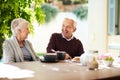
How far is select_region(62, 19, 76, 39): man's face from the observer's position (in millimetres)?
3137

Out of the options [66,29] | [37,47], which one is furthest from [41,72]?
[37,47]

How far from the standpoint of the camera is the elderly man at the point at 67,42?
3141 millimetres

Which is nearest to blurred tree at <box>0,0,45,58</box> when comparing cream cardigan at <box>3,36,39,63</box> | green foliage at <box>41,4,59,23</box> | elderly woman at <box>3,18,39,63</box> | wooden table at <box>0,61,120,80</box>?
elderly woman at <box>3,18,39,63</box>

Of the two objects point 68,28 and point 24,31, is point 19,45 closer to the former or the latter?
point 24,31

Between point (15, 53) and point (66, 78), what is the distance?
109 centimetres

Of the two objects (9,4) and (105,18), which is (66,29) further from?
(105,18)

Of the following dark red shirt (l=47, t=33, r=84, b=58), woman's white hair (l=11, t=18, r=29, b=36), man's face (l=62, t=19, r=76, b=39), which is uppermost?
woman's white hair (l=11, t=18, r=29, b=36)

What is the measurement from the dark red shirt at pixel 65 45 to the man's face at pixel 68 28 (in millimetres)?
68

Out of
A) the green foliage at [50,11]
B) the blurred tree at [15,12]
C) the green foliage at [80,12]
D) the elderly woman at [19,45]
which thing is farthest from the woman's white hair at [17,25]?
the green foliage at [80,12]

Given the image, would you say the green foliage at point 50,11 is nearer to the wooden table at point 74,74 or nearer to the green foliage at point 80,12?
the green foliage at point 80,12

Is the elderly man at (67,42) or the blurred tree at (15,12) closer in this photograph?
the elderly man at (67,42)

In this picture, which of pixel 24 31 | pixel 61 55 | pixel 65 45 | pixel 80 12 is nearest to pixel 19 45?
pixel 24 31

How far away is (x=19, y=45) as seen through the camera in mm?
2730

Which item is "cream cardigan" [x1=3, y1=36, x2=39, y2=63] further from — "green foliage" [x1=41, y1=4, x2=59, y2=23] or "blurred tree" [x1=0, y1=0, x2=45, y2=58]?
"green foliage" [x1=41, y1=4, x2=59, y2=23]
